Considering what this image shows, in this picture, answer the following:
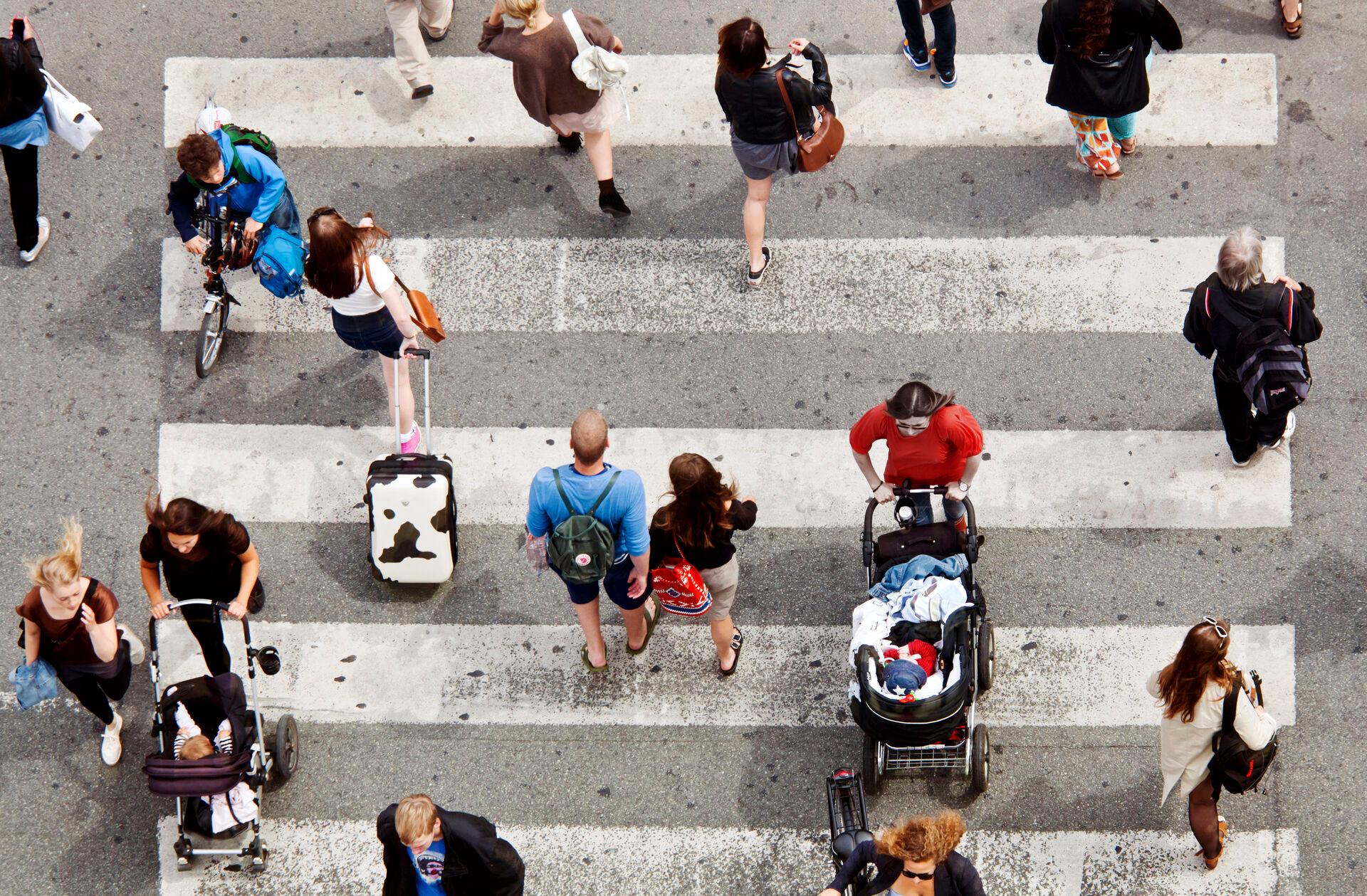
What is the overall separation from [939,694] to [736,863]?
1.56 m

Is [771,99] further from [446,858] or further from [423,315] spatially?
[446,858]

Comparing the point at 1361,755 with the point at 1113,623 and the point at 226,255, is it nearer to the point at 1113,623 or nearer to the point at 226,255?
the point at 1113,623

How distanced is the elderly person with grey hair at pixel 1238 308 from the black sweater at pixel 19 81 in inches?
272

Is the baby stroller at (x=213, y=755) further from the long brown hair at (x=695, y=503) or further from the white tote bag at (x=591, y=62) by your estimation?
the white tote bag at (x=591, y=62)

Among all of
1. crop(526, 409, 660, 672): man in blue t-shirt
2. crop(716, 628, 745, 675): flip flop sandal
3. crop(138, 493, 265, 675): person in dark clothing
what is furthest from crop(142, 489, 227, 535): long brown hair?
crop(716, 628, 745, 675): flip flop sandal

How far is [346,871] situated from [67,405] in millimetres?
3507

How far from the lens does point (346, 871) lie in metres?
7.66

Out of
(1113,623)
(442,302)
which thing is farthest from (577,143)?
(1113,623)

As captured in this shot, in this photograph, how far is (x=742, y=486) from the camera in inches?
338

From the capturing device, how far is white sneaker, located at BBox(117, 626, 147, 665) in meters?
7.81

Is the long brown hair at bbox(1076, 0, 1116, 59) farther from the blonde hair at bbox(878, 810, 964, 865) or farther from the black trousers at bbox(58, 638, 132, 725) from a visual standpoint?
the black trousers at bbox(58, 638, 132, 725)

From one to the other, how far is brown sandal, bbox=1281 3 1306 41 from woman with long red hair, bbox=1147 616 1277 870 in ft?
16.0

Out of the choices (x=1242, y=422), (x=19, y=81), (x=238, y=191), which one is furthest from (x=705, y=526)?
(x=19, y=81)

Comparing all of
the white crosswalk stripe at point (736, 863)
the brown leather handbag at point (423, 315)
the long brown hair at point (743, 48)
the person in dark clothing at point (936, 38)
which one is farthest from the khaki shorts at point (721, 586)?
the person in dark clothing at point (936, 38)
